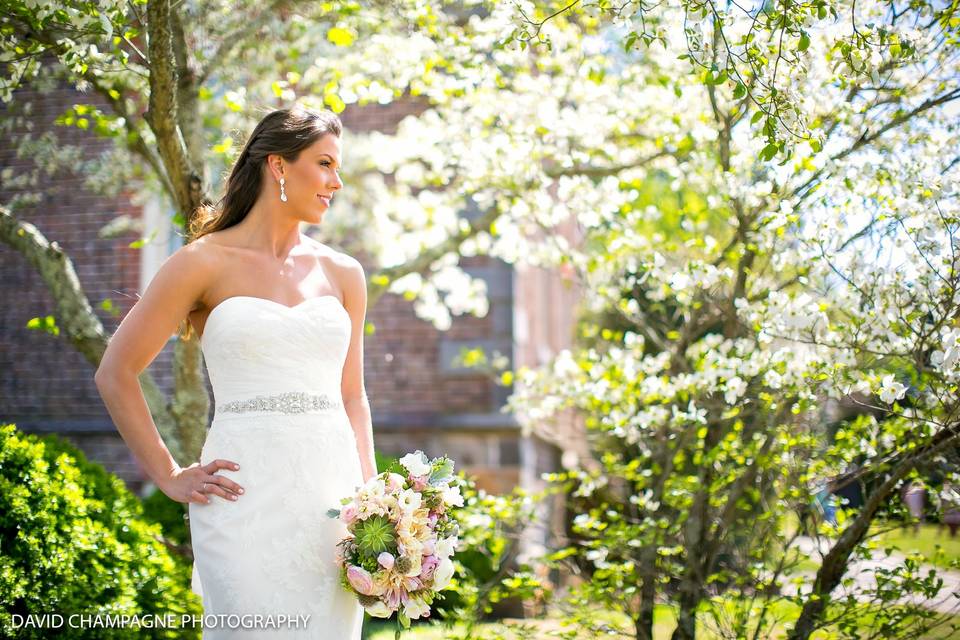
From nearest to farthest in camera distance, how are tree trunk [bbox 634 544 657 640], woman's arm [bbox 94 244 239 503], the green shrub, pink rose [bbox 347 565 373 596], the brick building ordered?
pink rose [bbox 347 565 373 596] < woman's arm [bbox 94 244 239 503] < tree trunk [bbox 634 544 657 640] < the green shrub < the brick building

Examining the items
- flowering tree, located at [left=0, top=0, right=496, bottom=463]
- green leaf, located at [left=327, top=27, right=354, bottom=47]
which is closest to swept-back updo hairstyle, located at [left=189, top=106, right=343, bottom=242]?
flowering tree, located at [left=0, top=0, right=496, bottom=463]

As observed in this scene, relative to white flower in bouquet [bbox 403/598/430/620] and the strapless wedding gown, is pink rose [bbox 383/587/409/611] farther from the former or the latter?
the strapless wedding gown

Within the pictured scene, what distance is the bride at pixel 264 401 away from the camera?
2779mm

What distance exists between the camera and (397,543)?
2771 mm

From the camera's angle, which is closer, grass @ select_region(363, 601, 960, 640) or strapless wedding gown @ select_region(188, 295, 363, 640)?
strapless wedding gown @ select_region(188, 295, 363, 640)

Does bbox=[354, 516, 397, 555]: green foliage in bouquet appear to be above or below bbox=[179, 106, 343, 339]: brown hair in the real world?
below

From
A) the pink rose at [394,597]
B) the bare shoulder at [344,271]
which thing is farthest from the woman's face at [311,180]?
the pink rose at [394,597]

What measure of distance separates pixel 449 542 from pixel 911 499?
2.75 m

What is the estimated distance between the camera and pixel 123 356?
2.81 meters

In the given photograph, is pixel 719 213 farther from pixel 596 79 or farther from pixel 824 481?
pixel 824 481

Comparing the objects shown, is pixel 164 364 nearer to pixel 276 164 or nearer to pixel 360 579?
pixel 276 164

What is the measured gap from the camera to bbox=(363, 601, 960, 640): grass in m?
4.09

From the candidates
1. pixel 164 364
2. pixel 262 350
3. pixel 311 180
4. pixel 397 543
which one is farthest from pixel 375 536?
pixel 164 364

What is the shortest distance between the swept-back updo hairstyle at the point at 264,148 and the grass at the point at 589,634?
7.84 ft
